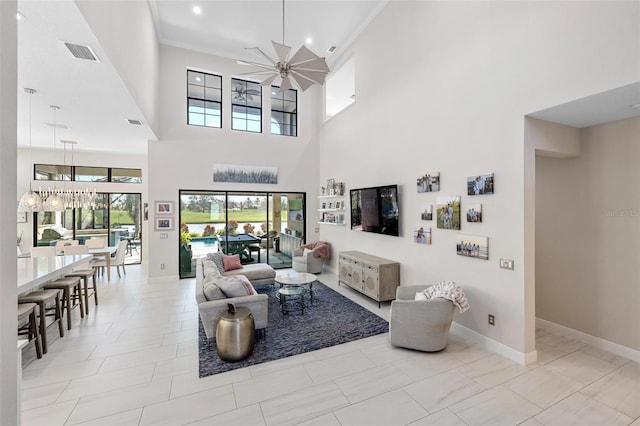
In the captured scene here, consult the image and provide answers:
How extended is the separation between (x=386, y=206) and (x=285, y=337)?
2993 millimetres

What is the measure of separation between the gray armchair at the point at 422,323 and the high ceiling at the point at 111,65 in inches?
102

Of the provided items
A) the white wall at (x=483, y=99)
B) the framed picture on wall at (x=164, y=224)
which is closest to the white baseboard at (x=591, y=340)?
the white wall at (x=483, y=99)

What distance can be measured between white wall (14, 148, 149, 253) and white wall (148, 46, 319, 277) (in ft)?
4.95

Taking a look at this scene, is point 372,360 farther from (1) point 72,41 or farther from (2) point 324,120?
(2) point 324,120

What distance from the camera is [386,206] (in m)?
5.30

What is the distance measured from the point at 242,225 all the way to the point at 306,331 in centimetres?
455

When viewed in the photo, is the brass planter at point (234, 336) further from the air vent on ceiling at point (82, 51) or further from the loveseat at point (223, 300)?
the air vent on ceiling at point (82, 51)

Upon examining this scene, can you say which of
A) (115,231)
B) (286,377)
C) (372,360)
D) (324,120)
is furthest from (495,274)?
(115,231)

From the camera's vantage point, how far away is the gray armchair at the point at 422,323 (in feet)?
10.9

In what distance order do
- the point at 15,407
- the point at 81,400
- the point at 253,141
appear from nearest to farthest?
1. the point at 15,407
2. the point at 81,400
3. the point at 253,141

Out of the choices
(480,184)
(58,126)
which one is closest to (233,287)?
(480,184)

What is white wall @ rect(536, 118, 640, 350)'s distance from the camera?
321 cm

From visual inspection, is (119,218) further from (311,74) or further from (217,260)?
(311,74)

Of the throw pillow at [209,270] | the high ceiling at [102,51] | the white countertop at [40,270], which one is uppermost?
the high ceiling at [102,51]
